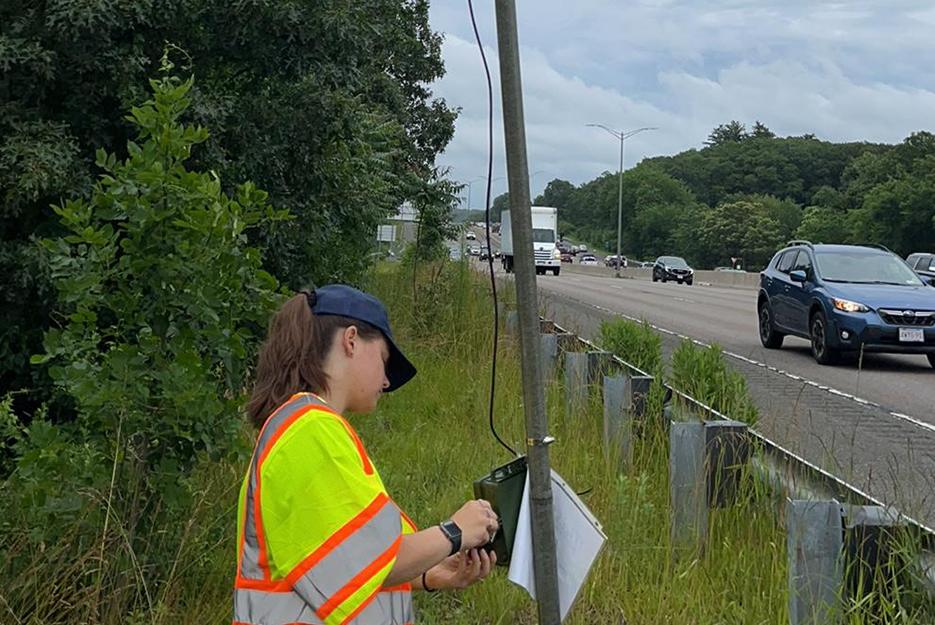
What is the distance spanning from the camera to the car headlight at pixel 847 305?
15.1m

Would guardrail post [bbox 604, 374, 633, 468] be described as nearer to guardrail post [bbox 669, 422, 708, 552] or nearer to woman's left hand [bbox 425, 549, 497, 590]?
guardrail post [bbox 669, 422, 708, 552]

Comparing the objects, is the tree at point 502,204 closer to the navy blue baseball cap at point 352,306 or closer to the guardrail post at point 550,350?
the navy blue baseball cap at point 352,306

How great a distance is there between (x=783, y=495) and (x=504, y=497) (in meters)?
2.53

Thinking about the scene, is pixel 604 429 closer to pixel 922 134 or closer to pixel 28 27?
pixel 28 27

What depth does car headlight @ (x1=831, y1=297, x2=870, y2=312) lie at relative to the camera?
15062 mm

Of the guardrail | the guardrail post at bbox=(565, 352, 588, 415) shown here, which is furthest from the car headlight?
the guardrail

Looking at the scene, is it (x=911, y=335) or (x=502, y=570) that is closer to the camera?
(x=502, y=570)

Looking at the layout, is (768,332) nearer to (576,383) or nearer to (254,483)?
(576,383)

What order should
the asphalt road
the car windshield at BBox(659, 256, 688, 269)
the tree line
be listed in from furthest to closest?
the tree line, the car windshield at BBox(659, 256, 688, 269), the asphalt road

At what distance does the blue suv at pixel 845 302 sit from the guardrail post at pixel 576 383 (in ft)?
22.4

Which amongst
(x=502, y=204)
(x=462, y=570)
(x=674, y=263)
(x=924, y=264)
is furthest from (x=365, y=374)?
(x=674, y=263)

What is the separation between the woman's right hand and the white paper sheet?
0.44 ft

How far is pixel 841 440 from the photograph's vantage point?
953cm

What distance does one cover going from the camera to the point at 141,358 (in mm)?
4211
